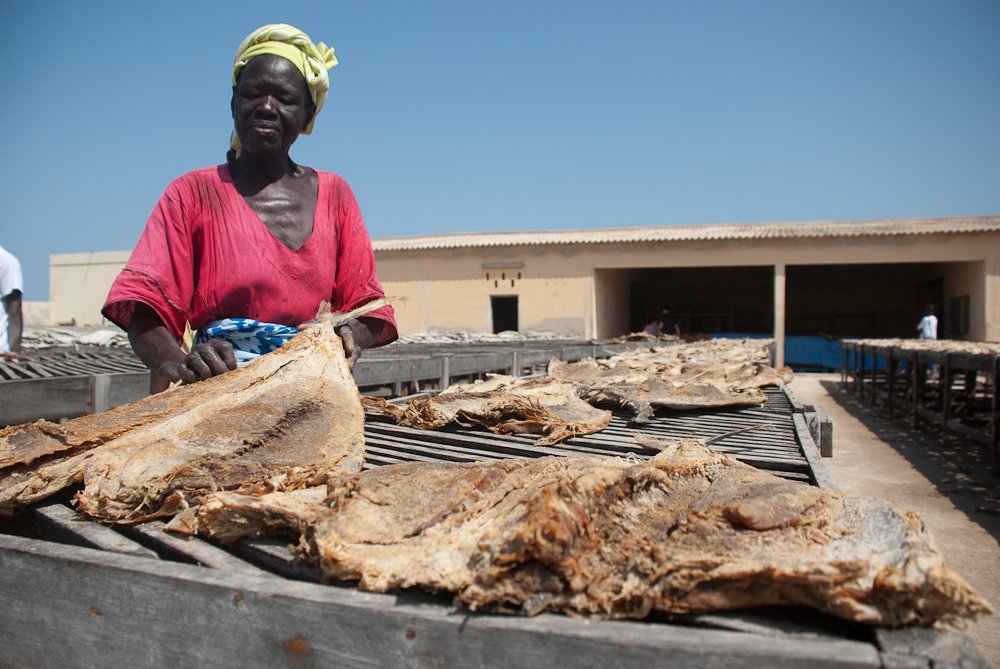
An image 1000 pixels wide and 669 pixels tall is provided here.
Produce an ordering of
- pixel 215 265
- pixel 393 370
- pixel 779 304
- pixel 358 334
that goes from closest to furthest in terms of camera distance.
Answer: pixel 215 265 < pixel 358 334 < pixel 393 370 < pixel 779 304

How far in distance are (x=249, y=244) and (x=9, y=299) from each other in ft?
12.6

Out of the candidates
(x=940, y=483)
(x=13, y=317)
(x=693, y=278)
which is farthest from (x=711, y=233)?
(x=13, y=317)

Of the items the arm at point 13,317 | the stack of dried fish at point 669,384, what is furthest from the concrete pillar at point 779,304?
the arm at point 13,317

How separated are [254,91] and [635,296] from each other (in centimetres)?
2303

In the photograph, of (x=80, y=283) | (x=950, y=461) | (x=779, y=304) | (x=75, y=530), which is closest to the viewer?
(x=75, y=530)

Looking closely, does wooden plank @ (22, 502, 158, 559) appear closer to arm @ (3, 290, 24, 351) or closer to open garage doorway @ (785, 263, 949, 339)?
arm @ (3, 290, 24, 351)

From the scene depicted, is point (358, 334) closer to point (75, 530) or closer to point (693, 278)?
point (75, 530)

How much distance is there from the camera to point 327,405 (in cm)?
208

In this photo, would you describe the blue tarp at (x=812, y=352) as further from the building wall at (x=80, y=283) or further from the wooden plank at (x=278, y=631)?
the building wall at (x=80, y=283)

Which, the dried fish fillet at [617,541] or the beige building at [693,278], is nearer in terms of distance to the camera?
the dried fish fillet at [617,541]

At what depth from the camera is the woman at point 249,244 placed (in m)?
2.23

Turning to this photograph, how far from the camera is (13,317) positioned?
5.31 meters

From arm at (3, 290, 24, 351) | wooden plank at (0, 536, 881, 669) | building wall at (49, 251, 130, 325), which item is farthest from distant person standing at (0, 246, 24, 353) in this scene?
building wall at (49, 251, 130, 325)

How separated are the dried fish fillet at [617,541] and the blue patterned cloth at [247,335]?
1.03 metres
